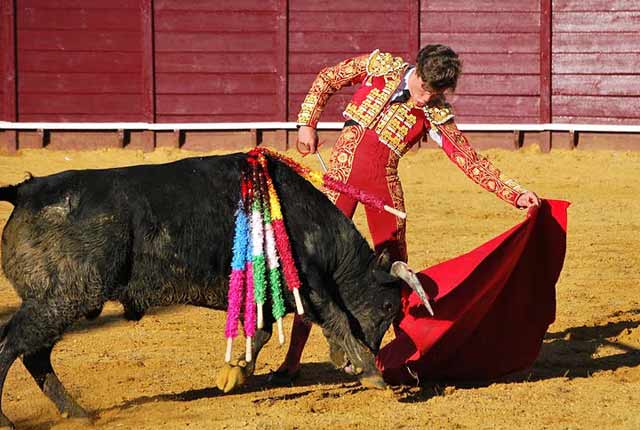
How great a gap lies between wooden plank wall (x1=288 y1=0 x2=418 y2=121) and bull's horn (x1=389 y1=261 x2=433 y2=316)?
7.11 meters

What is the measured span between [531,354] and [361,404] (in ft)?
2.79

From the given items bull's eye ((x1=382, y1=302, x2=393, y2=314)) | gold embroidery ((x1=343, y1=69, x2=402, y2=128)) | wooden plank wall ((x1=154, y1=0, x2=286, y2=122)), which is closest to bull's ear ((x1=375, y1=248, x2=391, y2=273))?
bull's eye ((x1=382, y1=302, x2=393, y2=314))

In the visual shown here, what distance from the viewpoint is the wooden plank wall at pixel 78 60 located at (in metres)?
11.4

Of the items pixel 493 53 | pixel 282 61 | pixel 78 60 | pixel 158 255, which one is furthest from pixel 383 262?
pixel 78 60

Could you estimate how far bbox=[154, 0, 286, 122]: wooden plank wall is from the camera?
1138cm

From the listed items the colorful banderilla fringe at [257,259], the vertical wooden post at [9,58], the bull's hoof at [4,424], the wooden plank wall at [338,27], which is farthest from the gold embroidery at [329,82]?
the vertical wooden post at [9,58]

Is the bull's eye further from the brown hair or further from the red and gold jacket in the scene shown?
the brown hair

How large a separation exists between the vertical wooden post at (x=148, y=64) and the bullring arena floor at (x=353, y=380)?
156 inches

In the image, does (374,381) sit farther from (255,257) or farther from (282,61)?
(282,61)

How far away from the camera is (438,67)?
4266 millimetres

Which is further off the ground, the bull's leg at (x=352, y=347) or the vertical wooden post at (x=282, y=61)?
the vertical wooden post at (x=282, y=61)

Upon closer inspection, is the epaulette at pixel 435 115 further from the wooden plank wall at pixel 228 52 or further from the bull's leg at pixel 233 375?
the wooden plank wall at pixel 228 52

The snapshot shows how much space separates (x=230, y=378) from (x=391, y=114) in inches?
43.0

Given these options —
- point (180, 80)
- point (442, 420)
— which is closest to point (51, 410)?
point (442, 420)
